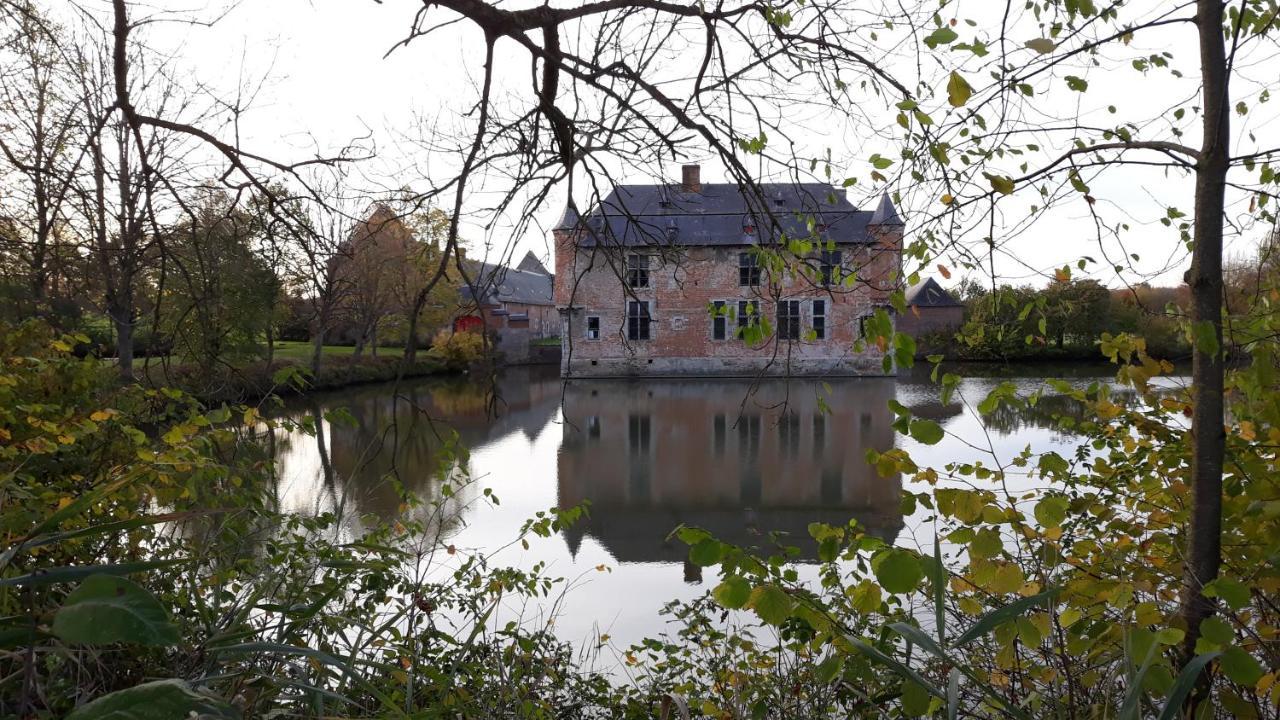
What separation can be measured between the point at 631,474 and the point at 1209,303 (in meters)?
8.02

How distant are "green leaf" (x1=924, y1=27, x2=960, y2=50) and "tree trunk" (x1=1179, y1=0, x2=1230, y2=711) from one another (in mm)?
510

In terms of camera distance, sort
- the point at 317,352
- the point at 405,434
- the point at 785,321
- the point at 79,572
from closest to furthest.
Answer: the point at 79,572 → the point at 785,321 → the point at 405,434 → the point at 317,352

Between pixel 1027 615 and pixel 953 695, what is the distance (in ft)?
2.20

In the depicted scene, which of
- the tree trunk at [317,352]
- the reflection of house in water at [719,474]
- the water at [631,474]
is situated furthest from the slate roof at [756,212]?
the tree trunk at [317,352]

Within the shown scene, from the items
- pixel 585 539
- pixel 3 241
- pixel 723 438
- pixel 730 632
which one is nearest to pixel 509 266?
pixel 730 632

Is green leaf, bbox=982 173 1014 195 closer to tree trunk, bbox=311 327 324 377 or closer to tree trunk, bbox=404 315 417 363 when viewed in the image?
tree trunk, bbox=404 315 417 363

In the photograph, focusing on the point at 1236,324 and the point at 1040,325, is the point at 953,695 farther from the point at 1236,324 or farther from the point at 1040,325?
the point at 1236,324

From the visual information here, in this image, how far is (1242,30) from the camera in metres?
1.82

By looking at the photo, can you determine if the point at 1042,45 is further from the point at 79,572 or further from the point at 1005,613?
the point at 79,572

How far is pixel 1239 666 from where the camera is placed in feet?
3.50

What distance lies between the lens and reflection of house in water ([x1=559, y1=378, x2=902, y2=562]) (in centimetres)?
687

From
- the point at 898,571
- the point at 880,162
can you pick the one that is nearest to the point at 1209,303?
the point at 880,162

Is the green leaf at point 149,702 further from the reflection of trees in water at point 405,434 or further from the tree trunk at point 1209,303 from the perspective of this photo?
the tree trunk at point 1209,303

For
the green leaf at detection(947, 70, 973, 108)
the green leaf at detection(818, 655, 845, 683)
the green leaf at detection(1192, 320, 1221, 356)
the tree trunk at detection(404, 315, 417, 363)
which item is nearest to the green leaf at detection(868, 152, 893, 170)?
the green leaf at detection(947, 70, 973, 108)
